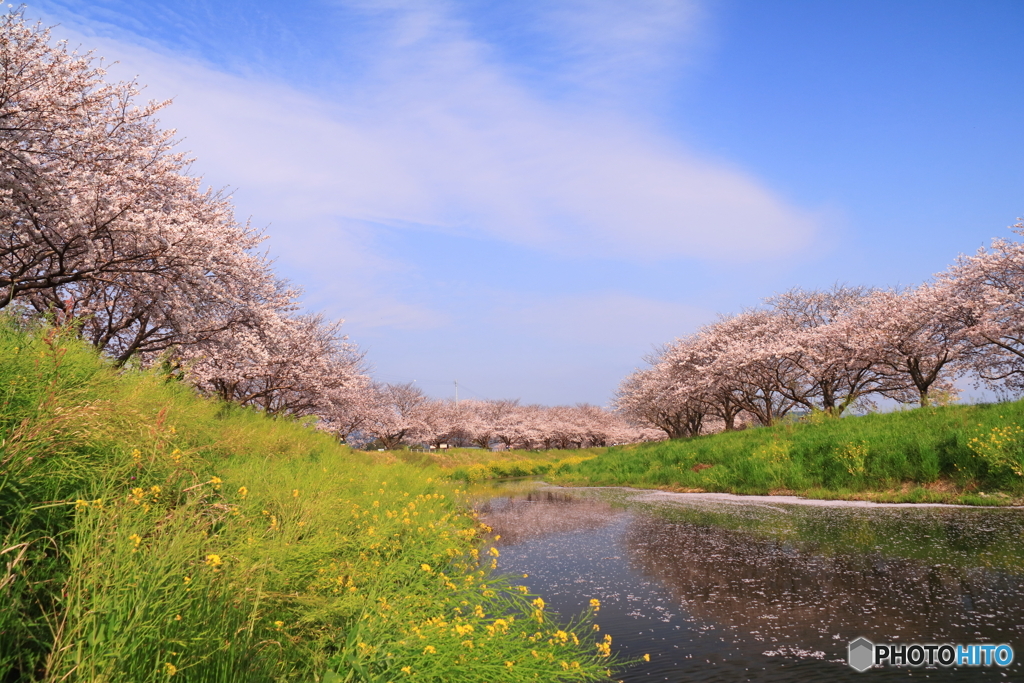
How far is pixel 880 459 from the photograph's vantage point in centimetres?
1625

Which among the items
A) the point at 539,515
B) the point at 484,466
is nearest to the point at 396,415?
the point at 484,466

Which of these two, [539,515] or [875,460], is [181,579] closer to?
[539,515]

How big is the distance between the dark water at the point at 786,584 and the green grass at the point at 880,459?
2.08 meters

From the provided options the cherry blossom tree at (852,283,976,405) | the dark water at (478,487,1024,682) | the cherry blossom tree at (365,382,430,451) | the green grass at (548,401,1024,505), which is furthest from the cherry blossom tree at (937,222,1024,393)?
the cherry blossom tree at (365,382,430,451)

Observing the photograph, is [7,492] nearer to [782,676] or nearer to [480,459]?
[782,676]

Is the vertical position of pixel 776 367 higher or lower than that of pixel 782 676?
higher

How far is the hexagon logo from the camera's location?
17.0ft

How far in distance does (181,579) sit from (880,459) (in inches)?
713

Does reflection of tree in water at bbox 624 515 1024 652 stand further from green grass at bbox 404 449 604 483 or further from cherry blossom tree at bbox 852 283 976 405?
green grass at bbox 404 449 604 483

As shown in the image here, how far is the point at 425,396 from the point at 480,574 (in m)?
79.2

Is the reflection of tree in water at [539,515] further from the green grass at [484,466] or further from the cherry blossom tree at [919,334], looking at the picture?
the cherry blossom tree at [919,334]

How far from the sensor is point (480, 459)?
159ft

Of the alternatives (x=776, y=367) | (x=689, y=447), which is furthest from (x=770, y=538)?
(x=776, y=367)

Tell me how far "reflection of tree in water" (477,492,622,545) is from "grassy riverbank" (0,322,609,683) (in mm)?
7067
